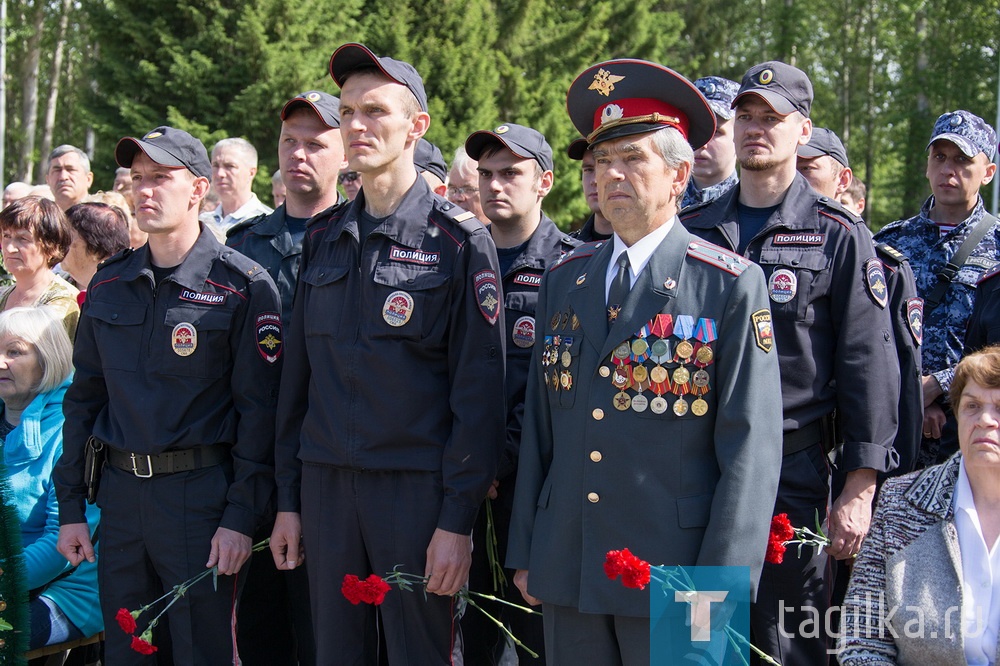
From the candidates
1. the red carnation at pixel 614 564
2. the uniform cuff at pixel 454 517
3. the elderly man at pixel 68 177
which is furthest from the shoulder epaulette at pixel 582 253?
the elderly man at pixel 68 177

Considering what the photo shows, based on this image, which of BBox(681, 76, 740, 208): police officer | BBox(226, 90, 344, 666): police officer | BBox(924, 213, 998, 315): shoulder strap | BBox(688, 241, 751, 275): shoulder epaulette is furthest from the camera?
BBox(681, 76, 740, 208): police officer

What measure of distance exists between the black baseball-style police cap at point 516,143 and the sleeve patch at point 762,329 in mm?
1935

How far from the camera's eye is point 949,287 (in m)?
4.79

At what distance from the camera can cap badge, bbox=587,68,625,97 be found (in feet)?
9.96

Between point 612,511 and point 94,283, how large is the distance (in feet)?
7.96

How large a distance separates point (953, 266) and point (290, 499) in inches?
130

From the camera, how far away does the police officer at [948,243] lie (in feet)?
15.2

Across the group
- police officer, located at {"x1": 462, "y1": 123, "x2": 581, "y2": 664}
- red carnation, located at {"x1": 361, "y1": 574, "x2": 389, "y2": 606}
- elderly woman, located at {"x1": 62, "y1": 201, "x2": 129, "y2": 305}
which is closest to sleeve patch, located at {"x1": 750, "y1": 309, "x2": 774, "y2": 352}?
police officer, located at {"x1": 462, "y1": 123, "x2": 581, "y2": 664}

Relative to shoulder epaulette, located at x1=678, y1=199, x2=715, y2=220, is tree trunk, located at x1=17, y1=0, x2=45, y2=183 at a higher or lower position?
higher

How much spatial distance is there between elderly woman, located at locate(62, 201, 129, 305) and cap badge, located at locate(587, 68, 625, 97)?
350 cm

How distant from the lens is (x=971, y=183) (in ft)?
16.3

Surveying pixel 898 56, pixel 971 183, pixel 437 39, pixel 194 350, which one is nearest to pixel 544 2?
pixel 437 39

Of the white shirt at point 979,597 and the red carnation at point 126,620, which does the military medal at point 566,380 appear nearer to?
the white shirt at point 979,597

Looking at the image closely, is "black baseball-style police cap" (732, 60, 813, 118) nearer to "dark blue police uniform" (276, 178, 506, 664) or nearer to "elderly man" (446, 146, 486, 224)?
"dark blue police uniform" (276, 178, 506, 664)
